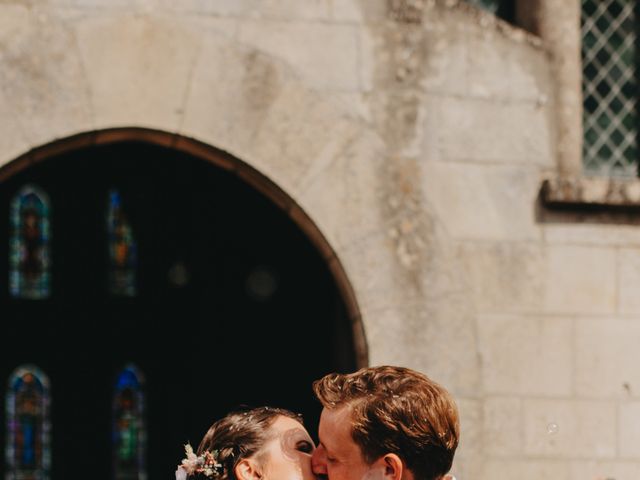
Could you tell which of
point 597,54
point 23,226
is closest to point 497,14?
point 597,54

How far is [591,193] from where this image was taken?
6.95 meters

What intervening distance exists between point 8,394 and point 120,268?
2.20 meters

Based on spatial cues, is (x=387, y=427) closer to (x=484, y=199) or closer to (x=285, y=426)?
(x=285, y=426)

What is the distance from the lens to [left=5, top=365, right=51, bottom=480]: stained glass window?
54.9 ft

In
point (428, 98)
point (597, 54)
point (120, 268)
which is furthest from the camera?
point (120, 268)

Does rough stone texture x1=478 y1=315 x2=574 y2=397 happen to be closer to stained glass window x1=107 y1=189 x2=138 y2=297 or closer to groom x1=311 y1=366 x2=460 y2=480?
groom x1=311 y1=366 x2=460 y2=480

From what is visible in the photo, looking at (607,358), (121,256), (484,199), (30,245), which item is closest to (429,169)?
(484,199)

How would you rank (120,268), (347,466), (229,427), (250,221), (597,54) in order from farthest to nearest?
(120,268)
(250,221)
(597,54)
(229,427)
(347,466)

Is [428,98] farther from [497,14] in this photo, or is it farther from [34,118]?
[34,118]

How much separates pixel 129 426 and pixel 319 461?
45.6 feet

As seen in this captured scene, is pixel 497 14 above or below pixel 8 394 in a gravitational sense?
above

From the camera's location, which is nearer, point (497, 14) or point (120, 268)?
point (497, 14)

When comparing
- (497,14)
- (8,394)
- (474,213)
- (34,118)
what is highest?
(497,14)

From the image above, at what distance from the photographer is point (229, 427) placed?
13.4ft
